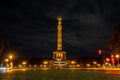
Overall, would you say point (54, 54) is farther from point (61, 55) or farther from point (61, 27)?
point (61, 27)

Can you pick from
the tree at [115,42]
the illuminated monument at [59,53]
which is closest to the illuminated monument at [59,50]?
the illuminated monument at [59,53]

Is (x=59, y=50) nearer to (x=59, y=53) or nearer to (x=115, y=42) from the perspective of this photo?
(x=59, y=53)

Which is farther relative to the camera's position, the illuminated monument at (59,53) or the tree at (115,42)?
the illuminated monument at (59,53)

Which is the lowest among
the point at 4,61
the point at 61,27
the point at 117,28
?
the point at 4,61

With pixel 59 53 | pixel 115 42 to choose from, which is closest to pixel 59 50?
pixel 59 53

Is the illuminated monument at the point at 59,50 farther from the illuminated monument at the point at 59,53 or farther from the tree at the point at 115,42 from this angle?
the tree at the point at 115,42

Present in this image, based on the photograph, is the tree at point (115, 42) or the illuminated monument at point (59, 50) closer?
the tree at point (115, 42)

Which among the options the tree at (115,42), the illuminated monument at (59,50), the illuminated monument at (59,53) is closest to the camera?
the tree at (115,42)

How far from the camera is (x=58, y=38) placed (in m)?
174

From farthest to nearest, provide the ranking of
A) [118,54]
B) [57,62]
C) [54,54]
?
[54,54], [57,62], [118,54]

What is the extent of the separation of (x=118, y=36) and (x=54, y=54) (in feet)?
250

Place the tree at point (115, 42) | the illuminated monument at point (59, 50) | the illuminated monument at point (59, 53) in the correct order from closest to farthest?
the tree at point (115, 42) → the illuminated monument at point (59, 53) → the illuminated monument at point (59, 50)

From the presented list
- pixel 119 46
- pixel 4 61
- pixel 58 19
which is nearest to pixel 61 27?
pixel 58 19

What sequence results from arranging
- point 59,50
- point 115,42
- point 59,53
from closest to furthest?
point 115,42, point 59,53, point 59,50
